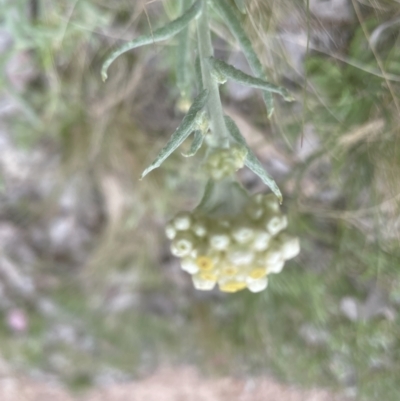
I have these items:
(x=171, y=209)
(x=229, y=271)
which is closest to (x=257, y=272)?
(x=229, y=271)

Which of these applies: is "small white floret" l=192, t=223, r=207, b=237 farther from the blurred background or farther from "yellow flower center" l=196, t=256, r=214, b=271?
the blurred background

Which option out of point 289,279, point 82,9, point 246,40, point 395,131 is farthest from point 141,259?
point 246,40

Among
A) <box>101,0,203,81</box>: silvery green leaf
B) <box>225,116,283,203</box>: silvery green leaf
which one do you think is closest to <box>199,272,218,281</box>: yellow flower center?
<box>225,116,283,203</box>: silvery green leaf

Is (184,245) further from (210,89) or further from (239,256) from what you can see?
(210,89)

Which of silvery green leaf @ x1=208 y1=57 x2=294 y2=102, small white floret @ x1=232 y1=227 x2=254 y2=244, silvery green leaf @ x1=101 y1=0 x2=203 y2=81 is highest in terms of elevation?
silvery green leaf @ x1=101 y1=0 x2=203 y2=81

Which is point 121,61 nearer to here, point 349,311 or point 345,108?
point 345,108

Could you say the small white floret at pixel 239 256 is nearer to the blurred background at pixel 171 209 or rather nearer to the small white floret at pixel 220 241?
the small white floret at pixel 220 241
